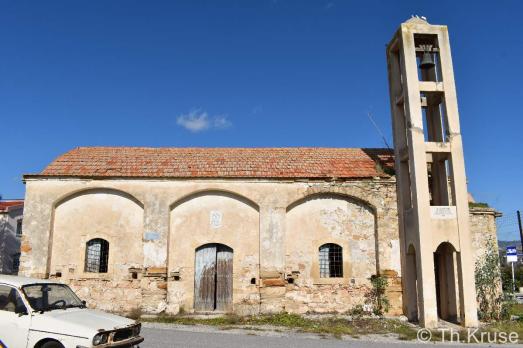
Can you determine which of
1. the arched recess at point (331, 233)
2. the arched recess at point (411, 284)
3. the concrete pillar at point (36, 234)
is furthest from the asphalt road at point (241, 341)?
the concrete pillar at point (36, 234)

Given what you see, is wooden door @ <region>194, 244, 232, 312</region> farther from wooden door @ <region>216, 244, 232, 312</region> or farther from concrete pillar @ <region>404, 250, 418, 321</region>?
concrete pillar @ <region>404, 250, 418, 321</region>

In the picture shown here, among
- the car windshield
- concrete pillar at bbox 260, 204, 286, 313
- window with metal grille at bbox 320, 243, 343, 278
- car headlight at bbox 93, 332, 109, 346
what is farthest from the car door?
window with metal grille at bbox 320, 243, 343, 278

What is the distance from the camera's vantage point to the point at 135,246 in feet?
48.3

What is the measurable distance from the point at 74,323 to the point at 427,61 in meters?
12.3

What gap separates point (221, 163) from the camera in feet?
53.2

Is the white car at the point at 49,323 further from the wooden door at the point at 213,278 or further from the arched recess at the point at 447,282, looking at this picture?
the arched recess at the point at 447,282

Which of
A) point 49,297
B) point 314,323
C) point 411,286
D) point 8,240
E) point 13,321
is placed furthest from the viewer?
point 8,240

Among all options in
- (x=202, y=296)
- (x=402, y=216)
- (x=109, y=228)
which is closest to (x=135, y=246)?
(x=109, y=228)

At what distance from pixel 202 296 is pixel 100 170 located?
5.81m

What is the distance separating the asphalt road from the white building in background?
63.9 ft

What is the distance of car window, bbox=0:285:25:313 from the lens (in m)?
6.80

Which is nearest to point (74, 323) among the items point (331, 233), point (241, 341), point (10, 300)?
point (10, 300)

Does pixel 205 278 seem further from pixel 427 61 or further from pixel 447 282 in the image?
pixel 427 61

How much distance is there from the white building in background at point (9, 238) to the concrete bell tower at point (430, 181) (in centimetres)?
2285
